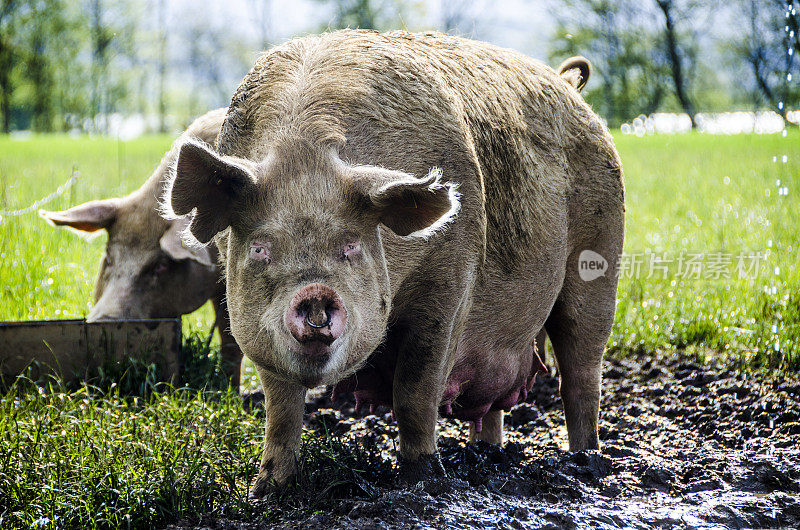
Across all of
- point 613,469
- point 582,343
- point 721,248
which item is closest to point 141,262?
point 582,343

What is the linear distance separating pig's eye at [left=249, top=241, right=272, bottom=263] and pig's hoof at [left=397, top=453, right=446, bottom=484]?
4.06 ft

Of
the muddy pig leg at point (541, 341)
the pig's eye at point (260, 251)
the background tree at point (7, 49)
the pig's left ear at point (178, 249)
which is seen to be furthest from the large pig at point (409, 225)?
the background tree at point (7, 49)

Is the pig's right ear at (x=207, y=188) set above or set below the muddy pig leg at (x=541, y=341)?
above

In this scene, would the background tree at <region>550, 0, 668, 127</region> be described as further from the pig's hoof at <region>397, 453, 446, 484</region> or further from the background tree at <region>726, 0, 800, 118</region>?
the pig's hoof at <region>397, 453, 446, 484</region>

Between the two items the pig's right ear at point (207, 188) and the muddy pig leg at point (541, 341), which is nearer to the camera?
the pig's right ear at point (207, 188)

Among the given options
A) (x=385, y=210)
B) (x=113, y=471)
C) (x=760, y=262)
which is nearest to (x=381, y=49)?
(x=385, y=210)

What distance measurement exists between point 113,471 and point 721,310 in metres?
5.12

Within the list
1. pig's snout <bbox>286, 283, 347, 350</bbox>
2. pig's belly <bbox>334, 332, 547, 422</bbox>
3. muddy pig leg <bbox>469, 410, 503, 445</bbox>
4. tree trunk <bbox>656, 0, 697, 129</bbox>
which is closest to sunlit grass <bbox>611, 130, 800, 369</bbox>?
muddy pig leg <bbox>469, 410, 503, 445</bbox>

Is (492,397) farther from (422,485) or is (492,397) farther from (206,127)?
(206,127)

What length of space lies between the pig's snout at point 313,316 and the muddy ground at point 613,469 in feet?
2.41

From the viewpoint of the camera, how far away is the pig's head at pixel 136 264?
5.34 meters

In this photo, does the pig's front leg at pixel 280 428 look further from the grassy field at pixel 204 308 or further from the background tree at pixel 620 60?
the background tree at pixel 620 60

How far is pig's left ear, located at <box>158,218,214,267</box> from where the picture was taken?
506 cm

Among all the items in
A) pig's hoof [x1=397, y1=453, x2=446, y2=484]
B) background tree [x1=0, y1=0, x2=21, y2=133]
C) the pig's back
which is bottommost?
pig's hoof [x1=397, y1=453, x2=446, y2=484]
